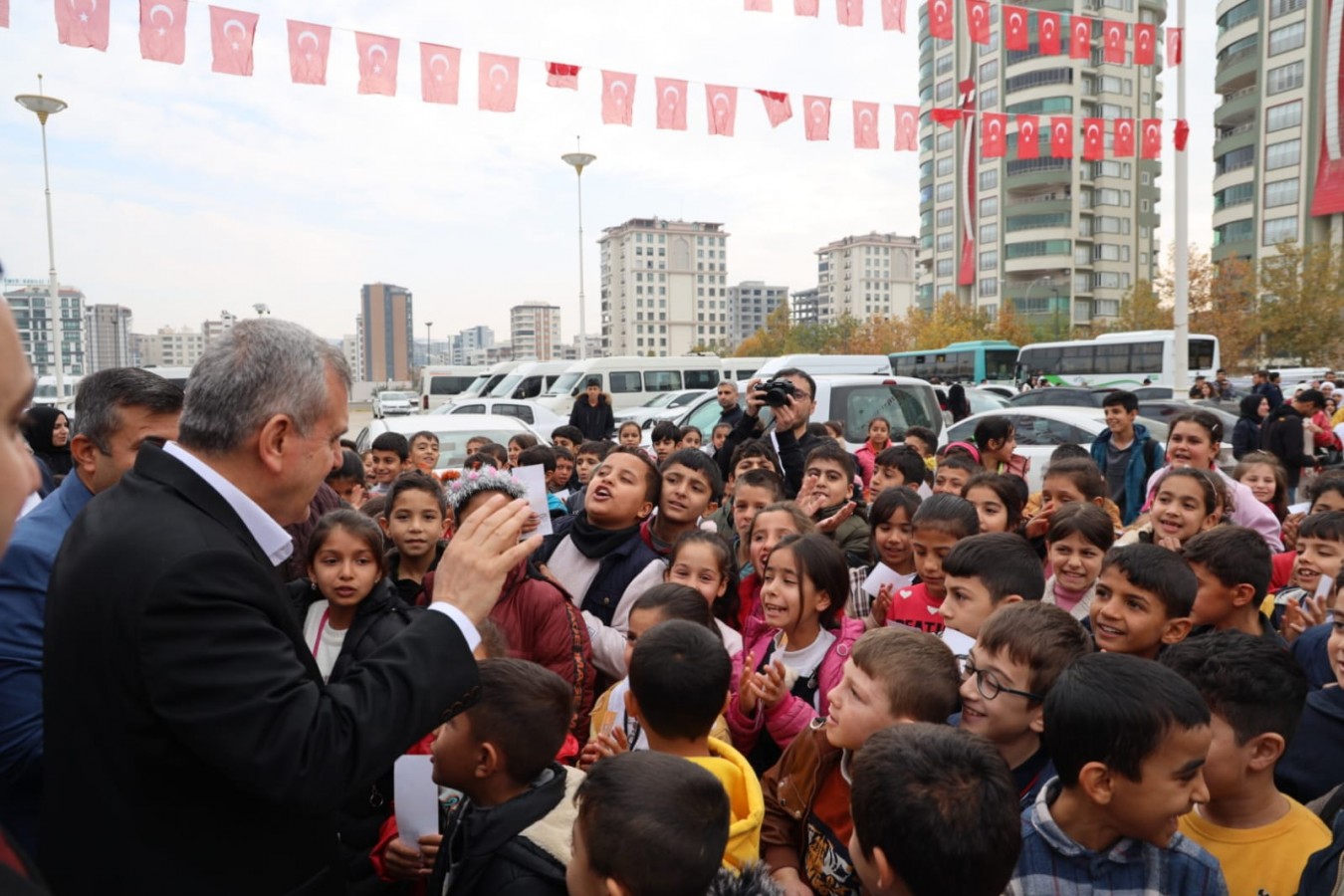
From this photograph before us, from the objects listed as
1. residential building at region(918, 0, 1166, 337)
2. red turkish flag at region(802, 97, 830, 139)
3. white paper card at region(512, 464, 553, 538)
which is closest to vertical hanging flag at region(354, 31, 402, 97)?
red turkish flag at region(802, 97, 830, 139)

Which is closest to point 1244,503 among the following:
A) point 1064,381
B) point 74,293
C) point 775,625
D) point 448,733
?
point 775,625

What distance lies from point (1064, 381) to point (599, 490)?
2944 cm

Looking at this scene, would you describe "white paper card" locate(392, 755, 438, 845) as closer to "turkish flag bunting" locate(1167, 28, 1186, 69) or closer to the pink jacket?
the pink jacket

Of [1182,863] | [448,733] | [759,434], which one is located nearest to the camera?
[1182,863]

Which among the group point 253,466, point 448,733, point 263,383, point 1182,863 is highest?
point 263,383

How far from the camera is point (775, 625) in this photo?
128 inches

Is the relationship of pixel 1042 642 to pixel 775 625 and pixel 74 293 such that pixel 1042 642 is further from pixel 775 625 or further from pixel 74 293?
pixel 74 293

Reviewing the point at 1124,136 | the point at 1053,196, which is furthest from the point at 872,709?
the point at 1053,196

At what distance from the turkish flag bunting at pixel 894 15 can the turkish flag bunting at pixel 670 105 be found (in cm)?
252

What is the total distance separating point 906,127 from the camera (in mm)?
12281

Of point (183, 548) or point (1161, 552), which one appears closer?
point (183, 548)

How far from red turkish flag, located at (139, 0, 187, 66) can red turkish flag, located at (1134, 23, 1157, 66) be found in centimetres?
1213

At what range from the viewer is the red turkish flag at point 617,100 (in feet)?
34.7

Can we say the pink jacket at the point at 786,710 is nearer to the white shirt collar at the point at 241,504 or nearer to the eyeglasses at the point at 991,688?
the eyeglasses at the point at 991,688
